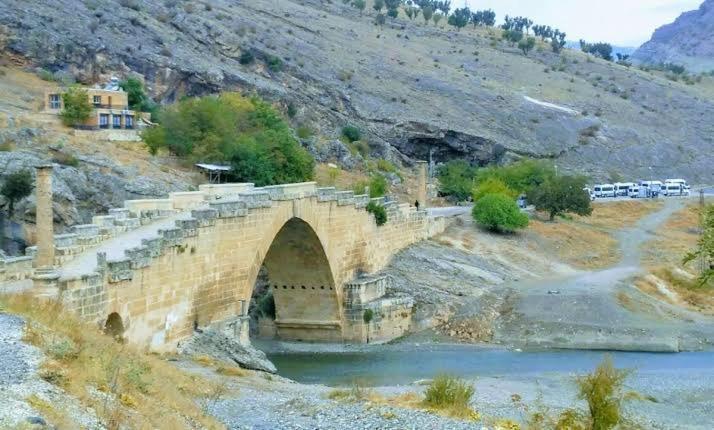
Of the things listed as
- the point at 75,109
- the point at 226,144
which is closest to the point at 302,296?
the point at 226,144

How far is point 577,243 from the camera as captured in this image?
5625cm

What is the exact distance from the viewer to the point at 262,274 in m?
44.8

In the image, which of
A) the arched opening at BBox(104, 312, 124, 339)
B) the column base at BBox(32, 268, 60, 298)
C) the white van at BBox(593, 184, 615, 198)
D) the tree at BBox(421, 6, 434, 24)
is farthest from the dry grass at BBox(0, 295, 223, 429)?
the tree at BBox(421, 6, 434, 24)

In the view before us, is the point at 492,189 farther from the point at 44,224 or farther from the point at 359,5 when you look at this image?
the point at 359,5

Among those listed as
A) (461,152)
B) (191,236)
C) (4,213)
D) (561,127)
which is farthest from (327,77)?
(191,236)

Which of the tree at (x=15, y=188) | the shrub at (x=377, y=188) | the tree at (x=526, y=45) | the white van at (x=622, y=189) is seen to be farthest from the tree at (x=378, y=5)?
the tree at (x=15, y=188)

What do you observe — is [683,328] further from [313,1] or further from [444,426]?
[313,1]

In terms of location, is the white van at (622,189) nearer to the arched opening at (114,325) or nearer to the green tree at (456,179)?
the green tree at (456,179)

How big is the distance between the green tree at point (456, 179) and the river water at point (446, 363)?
30.6 metres

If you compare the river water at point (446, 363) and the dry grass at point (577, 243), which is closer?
the river water at point (446, 363)

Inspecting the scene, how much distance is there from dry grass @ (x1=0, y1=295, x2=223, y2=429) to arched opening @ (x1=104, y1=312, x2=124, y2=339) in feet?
17.5

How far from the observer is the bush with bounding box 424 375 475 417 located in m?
20.7

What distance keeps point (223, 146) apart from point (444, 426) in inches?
1248

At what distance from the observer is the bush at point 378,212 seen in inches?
1759
